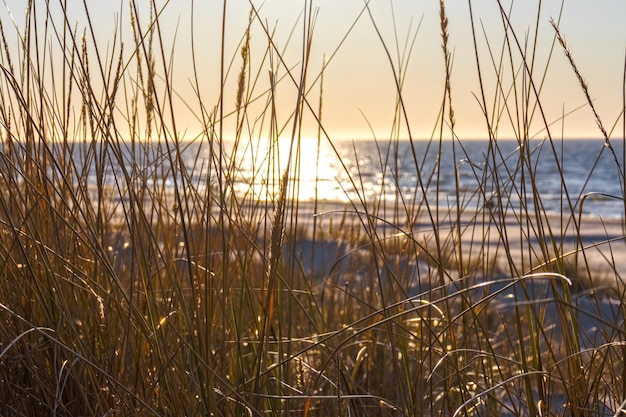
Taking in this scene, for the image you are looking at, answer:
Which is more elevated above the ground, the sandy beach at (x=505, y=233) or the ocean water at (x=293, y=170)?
the ocean water at (x=293, y=170)

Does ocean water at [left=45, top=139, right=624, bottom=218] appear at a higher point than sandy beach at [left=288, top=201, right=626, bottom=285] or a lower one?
higher

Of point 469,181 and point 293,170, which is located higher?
point 293,170

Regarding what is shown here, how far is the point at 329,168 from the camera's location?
45.5 metres

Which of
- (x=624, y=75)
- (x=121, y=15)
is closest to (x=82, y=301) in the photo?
(x=121, y=15)

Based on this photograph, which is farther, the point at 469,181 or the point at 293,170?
the point at 469,181

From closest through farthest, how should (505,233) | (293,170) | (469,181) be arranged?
(505,233) < (293,170) < (469,181)

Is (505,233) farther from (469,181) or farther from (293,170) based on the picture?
(469,181)

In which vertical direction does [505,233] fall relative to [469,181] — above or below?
above

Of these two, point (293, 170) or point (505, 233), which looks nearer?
point (505, 233)

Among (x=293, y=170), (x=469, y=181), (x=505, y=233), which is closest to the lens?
(x=505, y=233)

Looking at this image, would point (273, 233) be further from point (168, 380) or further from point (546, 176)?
point (546, 176)

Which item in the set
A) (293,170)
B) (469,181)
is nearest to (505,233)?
(293,170)

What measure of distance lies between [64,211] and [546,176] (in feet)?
94.0

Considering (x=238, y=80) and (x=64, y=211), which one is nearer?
(x=238, y=80)
